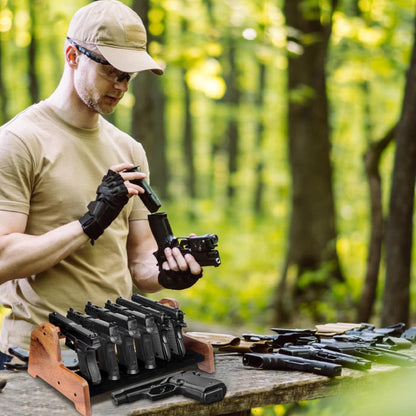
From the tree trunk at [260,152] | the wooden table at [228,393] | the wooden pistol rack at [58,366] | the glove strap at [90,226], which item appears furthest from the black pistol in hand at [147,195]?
the tree trunk at [260,152]

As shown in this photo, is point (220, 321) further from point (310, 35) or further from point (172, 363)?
point (172, 363)

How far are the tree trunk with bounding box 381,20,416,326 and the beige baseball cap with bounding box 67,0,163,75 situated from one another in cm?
326

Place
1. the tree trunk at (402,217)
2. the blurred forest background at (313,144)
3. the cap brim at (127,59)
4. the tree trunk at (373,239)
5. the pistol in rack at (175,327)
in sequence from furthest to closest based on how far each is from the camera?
the tree trunk at (373,239) → the blurred forest background at (313,144) → the tree trunk at (402,217) → the cap brim at (127,59) → the pistol in rack at (175,327)

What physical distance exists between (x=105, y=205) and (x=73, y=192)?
1.24ft

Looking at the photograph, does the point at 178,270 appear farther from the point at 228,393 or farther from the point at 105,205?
the point at 228,393

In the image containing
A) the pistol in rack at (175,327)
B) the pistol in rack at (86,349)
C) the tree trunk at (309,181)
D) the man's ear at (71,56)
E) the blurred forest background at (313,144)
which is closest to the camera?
the pistol in rack at (86,349)

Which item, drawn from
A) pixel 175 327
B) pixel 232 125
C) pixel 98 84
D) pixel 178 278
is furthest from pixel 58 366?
pixel 232 125

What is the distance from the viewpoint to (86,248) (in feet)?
10.1

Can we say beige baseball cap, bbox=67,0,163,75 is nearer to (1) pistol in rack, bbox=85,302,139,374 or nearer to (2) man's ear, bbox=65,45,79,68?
(2) man's ear, bbox=65,45,79,68

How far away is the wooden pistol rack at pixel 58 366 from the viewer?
7.33 ft

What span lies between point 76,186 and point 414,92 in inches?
147

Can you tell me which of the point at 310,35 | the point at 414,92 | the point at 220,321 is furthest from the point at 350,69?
the point at 414,92

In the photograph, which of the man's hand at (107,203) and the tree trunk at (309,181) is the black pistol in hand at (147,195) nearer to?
the man's hand at (107,203)

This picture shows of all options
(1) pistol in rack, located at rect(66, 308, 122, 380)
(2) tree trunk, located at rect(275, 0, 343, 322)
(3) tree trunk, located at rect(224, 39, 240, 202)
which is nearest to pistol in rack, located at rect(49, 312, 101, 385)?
(1) pistol in rack, located at rect(66, 308, 122, 380)
